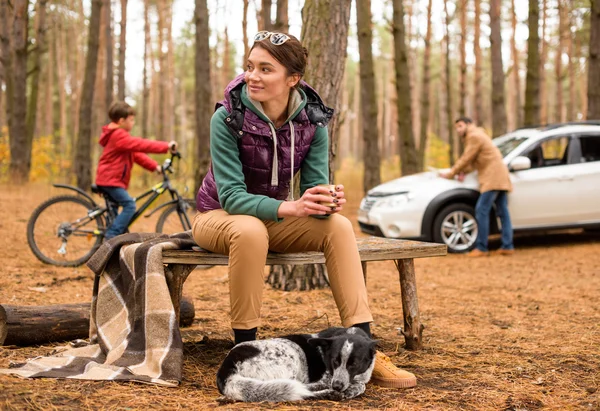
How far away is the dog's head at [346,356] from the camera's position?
347cm

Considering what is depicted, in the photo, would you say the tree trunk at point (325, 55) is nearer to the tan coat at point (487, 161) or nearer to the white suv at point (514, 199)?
the white suv at point (514, 199)

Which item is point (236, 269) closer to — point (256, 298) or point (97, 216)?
point (256, 298)

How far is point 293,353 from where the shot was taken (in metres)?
3.54

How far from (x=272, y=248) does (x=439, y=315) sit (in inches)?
101

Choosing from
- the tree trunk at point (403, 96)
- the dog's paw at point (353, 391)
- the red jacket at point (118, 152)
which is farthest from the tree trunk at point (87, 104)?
the dog's paw at point (353, 391)

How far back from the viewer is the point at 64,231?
814 centimetres

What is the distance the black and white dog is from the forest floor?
9cm

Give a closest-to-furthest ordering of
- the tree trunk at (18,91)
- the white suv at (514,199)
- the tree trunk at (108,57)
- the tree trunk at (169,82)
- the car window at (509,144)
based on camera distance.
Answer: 1. the white suv at (514,199)
2. the car window at (509,144)
3. the tree trunk at (18,91)
4. the tree trunk at (108,57)
5. the tree trunk at (169,82)

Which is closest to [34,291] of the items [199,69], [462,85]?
[199,69]

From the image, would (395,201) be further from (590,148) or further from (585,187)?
(590,148)

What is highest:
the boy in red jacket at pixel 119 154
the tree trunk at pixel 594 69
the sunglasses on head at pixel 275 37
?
the tree trunk at pixel 594 69

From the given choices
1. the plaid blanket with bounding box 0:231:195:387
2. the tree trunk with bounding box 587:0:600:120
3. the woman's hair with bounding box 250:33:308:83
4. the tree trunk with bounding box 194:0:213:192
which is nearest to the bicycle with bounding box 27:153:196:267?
the plaid blanket with bounding box 0:231:195:387

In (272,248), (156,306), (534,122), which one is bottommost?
(156,306)

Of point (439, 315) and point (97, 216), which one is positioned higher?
point (97, 216)
